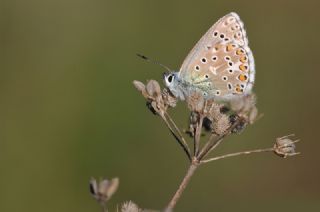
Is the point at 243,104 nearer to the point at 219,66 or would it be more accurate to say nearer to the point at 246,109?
the point at 246,109

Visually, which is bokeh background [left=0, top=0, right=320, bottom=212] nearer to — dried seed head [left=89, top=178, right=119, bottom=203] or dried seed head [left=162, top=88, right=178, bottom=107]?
dried seed head [left=162, top=88, right=178, bottom=107]

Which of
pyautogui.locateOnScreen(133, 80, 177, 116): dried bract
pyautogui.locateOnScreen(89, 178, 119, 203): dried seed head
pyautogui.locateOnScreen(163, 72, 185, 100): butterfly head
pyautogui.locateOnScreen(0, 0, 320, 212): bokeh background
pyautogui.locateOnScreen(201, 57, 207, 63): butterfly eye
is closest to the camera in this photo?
pyautogui.locateOnScreen(89, 178, 119, 203): dried seed head

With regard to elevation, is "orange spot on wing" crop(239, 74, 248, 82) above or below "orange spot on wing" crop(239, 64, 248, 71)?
below

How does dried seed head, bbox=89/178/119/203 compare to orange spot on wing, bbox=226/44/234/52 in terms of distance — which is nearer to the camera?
dried seed head, bbox=89/178/119/203

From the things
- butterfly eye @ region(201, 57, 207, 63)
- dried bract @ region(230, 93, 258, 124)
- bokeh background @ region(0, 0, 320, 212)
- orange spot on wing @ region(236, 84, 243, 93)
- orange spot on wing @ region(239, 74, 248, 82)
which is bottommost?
bokeh background @ region(0, 0, 320, 212)

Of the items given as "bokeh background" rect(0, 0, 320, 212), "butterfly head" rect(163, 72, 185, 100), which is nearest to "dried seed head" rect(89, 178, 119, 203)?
"butterfly head" rect(163, 72, 185, 100)

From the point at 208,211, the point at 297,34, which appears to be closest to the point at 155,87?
the point at 208,211
